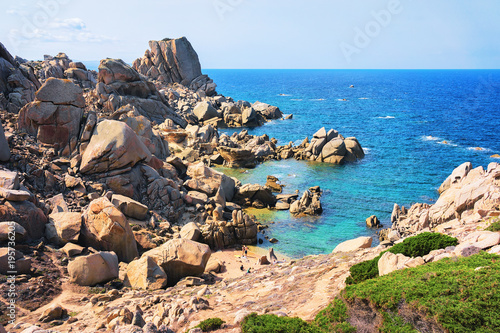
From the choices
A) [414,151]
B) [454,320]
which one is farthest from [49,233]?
[414,151]

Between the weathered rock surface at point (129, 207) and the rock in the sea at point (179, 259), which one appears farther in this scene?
the weathered rock surface at point (129, 207)

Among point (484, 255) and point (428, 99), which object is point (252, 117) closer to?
point (484, 255)

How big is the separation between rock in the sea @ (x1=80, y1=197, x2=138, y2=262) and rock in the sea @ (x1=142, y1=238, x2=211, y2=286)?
231 cm

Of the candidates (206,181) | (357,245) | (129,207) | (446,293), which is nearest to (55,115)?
(129,207)

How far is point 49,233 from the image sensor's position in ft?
Result: 78.4

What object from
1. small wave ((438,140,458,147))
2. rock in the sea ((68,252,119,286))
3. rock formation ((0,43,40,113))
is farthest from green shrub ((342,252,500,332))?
small wave ((438,140,458,147))

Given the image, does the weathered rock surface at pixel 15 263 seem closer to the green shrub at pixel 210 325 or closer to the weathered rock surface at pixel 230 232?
the green shrub at pixel 210 325

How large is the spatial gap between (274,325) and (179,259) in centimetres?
1278

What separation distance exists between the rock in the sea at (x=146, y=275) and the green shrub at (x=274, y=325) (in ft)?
34.7

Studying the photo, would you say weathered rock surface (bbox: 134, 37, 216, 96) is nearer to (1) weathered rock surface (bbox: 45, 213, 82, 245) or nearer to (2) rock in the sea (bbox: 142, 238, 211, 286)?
(1) weathered rock surface (bbox: 45, 213, 82, 245)

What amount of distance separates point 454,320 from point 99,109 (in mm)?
50333

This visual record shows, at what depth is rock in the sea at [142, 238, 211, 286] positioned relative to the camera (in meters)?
23.5

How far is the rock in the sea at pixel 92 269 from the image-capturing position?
837 inches

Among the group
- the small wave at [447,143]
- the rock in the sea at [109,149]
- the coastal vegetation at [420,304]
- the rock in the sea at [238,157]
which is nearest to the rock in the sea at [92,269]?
the rock in the sea at [109,149]
